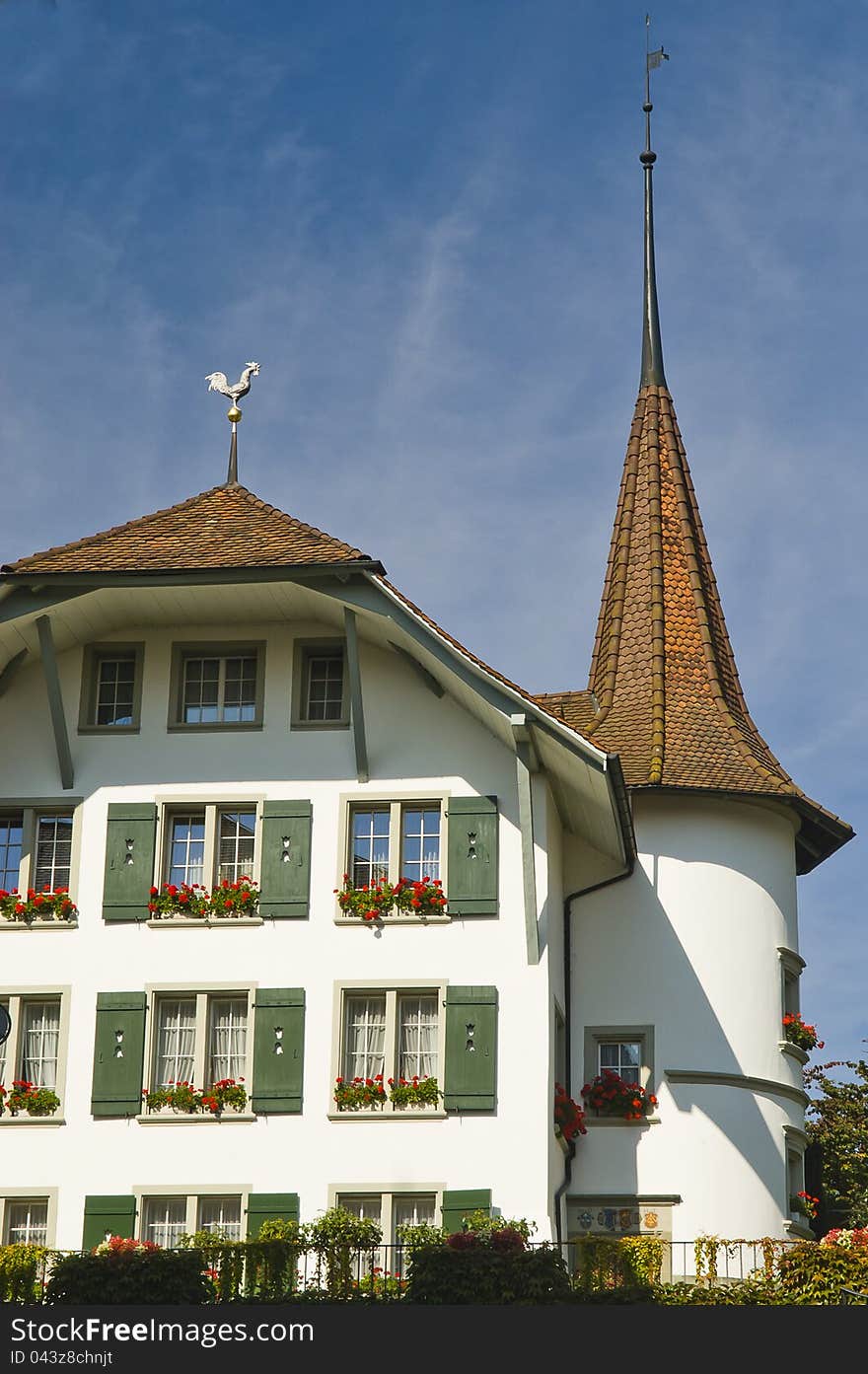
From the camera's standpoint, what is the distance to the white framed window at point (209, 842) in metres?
25.5

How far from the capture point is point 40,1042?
A: 986 inches

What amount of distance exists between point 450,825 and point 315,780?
1.73 metres

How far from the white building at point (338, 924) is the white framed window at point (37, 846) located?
0.04m

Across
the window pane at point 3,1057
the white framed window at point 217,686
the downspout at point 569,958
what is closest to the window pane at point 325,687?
the white framed window at point 217,686

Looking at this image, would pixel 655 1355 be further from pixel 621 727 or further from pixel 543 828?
pixel 621 727

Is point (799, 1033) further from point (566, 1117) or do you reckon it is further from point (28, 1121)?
point (28, 1121)

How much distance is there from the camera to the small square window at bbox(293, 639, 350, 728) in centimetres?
2605

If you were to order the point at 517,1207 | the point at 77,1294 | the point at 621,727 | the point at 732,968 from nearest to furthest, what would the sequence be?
the point at 77,1294
the point at 517,1207
the point at 732,968
the point at 621,727

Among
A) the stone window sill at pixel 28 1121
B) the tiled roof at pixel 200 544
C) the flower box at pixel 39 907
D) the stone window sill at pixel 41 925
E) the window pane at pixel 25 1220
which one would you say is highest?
the tiled roof at pixel 200 544

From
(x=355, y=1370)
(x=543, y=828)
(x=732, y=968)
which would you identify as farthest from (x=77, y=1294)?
(x=732, y=968)

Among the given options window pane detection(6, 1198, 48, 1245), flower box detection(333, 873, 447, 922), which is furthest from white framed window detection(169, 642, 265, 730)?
window pane detection(6, 1198, 48, 1245)

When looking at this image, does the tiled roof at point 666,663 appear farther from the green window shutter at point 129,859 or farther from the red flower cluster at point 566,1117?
the green window shutter at point 129,859

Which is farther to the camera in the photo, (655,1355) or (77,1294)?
(77,1294)

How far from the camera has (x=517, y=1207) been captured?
23.6 m
